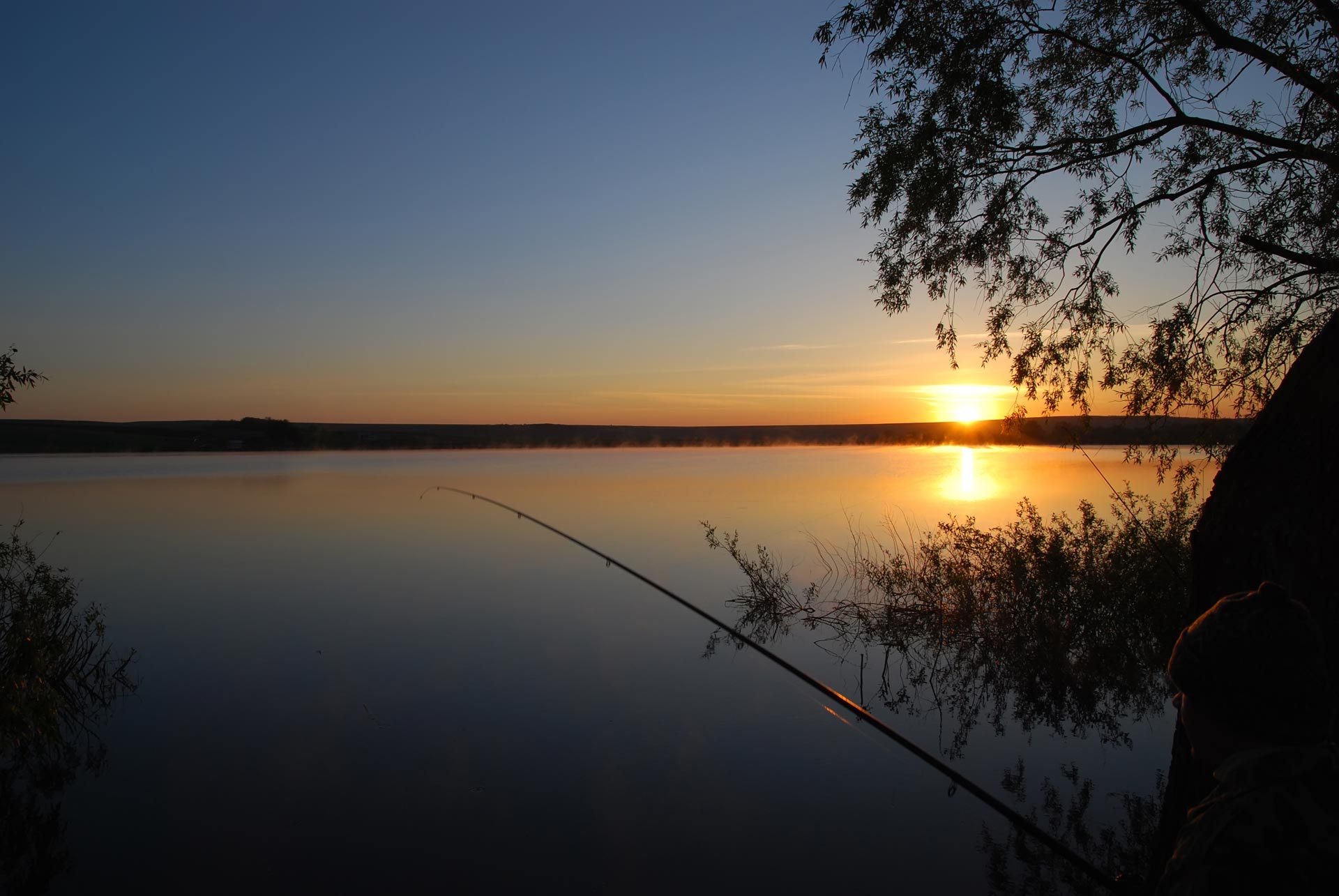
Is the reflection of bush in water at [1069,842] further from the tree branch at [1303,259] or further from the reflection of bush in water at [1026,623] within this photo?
the tree branch at [1303,259]

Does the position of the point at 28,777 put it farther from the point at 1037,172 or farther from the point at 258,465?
the point at 258,465

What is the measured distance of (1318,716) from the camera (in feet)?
5.15

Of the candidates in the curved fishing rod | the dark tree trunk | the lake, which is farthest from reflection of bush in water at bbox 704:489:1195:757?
the dark tree trunk

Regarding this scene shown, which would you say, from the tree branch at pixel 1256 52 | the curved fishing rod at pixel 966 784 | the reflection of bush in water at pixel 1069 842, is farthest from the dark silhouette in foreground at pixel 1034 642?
the tree branch at pixel 1256 52

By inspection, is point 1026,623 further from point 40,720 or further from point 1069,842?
point 40,720

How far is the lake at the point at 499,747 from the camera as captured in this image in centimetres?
515

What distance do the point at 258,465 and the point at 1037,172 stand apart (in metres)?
54.2

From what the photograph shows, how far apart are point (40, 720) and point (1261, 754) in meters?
6.41

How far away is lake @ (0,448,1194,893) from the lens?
515 cm

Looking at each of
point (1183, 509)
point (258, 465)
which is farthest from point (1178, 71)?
point (258, 465)

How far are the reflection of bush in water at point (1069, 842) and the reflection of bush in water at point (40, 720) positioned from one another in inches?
219

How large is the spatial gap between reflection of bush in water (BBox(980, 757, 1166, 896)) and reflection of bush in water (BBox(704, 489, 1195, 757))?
3.32 ft

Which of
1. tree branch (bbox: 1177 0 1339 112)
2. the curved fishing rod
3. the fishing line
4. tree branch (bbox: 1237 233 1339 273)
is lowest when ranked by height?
the curved fishing rod

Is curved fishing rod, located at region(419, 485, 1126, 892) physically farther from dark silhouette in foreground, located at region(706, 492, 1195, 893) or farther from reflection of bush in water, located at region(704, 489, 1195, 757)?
reflection of bush in water, located at region(704, 489, 1195, 757)
